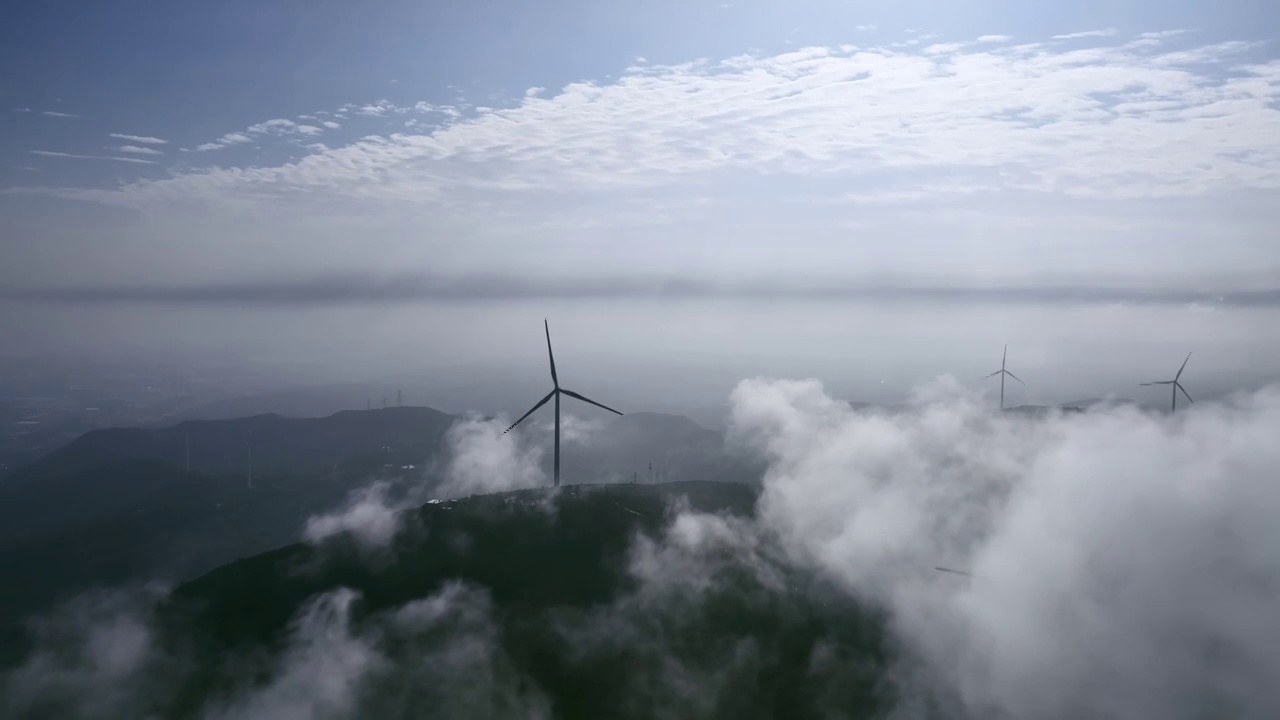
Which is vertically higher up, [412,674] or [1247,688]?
[412,674]

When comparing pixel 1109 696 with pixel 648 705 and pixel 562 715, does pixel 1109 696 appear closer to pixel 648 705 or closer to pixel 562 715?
pixel 648 705

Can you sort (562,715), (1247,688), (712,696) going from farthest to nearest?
(1247,688) → (712,696) → (562,715)

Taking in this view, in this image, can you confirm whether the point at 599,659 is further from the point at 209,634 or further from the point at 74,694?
the point at 74,694

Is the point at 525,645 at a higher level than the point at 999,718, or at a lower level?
higher

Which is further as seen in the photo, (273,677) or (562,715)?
(273,677)

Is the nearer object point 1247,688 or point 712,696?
point 712,696

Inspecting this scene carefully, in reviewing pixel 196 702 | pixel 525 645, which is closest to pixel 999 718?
pixel 525 645

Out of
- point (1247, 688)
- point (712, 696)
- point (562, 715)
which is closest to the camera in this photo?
point (562, 715)

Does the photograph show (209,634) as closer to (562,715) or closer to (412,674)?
(412,674)

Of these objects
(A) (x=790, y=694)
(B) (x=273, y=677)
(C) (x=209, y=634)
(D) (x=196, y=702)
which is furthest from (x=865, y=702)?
(C) (x=209, y=634)
